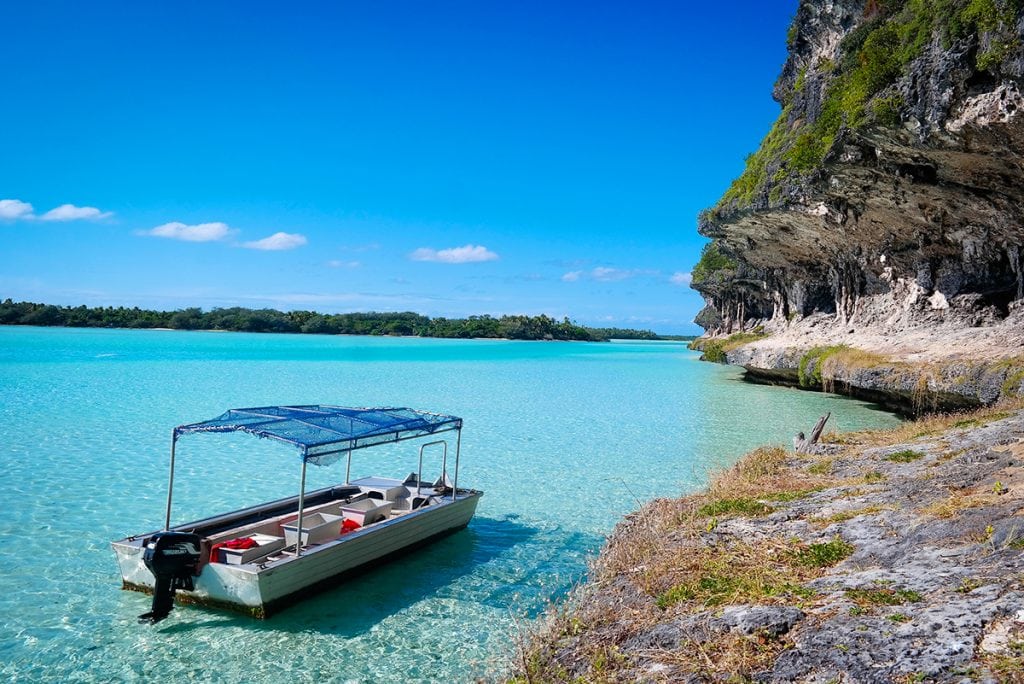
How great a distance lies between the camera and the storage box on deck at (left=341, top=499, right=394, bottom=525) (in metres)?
10.7

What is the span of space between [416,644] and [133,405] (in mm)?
24708

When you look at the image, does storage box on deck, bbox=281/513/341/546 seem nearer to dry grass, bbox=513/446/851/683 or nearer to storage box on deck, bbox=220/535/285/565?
storage box on deck, bbox=220/535/285/565

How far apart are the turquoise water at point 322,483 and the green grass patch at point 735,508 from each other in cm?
219

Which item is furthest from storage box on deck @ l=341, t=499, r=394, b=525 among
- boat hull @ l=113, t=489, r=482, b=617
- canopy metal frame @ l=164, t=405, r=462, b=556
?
canopy metal frame @ l=164, t=405, r=462, b=556

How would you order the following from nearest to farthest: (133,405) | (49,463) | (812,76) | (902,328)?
(49,463), (133,405), (902,328), (812,76)

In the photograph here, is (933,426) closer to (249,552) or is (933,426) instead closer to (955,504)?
(955,504)

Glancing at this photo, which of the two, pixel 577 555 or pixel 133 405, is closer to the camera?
pixel 577 555

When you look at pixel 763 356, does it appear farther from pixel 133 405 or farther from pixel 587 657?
pixel 587 657

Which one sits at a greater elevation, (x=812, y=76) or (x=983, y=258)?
(x=812, y=76)

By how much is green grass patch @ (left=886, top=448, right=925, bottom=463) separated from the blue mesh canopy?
787 cm

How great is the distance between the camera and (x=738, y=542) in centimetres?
833

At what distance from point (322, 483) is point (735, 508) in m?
9.23

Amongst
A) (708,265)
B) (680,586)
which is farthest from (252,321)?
(680,586)

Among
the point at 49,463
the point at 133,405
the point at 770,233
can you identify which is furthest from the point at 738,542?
the point at 770,233
